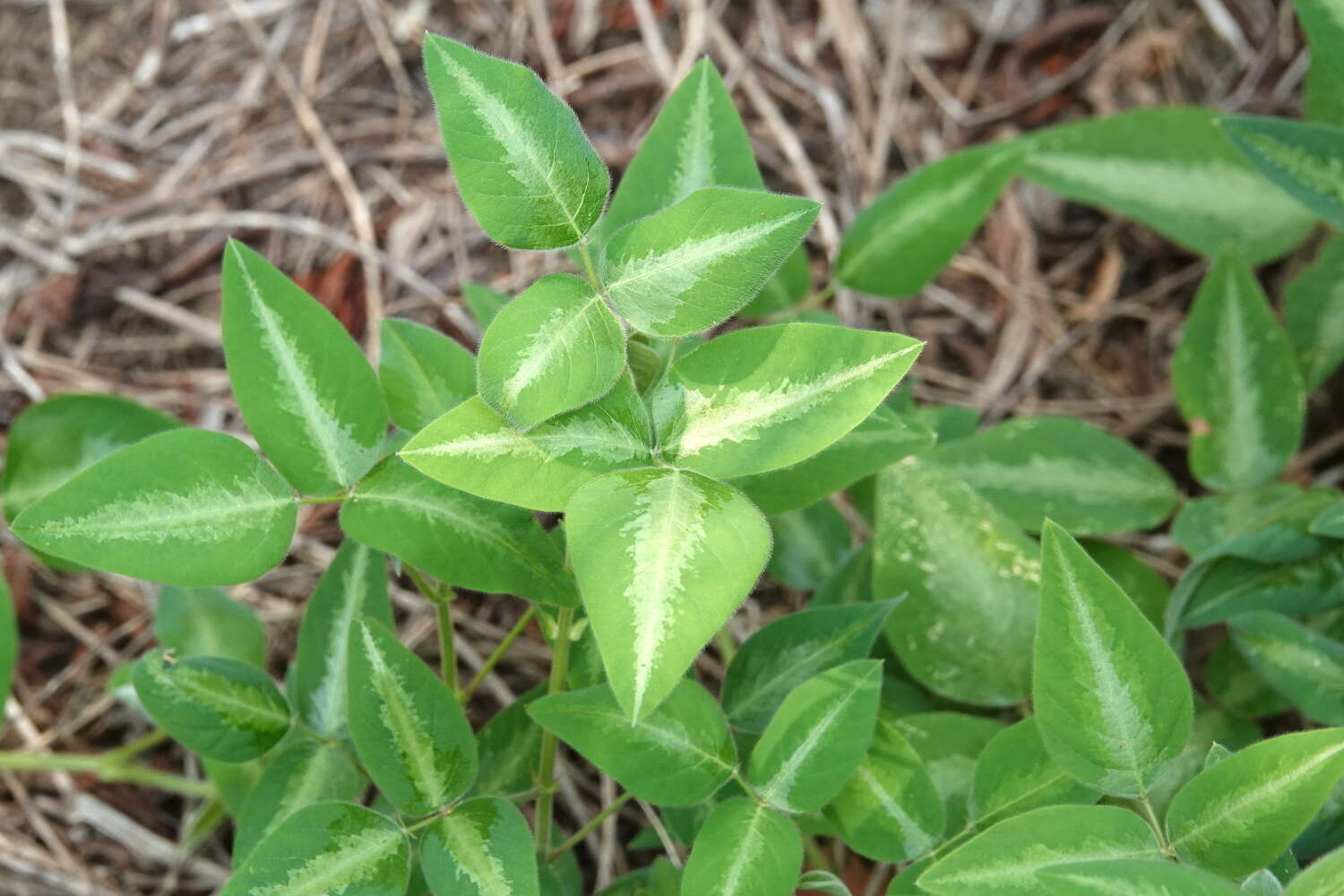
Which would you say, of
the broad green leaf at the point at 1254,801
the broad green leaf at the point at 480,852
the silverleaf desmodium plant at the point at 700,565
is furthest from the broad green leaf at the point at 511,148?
the broad green leaf at the point at 1254,801

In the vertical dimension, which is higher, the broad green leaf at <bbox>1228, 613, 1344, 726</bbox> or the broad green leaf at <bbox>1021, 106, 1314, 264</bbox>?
the broad green leaf at <bbox>1021, 106, 1314, 264</bbox>

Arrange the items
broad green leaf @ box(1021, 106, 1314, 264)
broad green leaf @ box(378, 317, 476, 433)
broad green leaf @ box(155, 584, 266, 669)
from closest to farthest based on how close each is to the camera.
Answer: broad green leaf @ box(378, 317, 476, 433)
broad green leaf @ box(155, 584, 266, 669)
broad green leaf @ box(1021, 106, 1314, 264)

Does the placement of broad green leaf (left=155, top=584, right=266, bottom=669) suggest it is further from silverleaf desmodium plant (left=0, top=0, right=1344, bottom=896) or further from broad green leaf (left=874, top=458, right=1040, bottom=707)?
broad green leaf (left=874, top=458, right=1040, bottom=707)

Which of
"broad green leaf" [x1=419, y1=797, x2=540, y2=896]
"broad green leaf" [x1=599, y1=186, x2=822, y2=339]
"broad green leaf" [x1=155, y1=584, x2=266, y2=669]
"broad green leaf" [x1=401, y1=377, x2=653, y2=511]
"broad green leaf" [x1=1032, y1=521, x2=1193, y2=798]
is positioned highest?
"broad green leaf" [x1=599, y1=186, x2=822, y2=339]

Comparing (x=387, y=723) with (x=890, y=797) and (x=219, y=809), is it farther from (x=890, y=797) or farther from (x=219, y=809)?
(x=219, y=809)

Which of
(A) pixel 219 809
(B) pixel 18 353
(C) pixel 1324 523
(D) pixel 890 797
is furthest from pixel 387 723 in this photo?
(B) pixel 18 353

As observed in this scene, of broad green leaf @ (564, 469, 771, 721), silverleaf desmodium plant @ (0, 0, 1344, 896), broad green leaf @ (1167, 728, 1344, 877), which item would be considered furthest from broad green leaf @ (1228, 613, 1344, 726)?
broad green leaf @ (564, 469, 771, 721)
